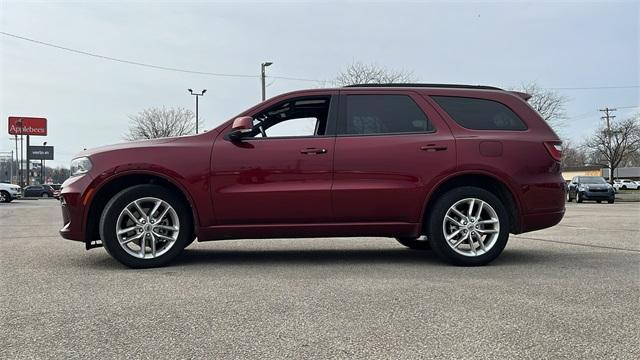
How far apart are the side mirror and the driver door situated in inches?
2.1

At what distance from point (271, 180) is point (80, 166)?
6.25 ft

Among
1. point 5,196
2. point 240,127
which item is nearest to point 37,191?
point 5,196

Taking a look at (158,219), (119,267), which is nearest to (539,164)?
(158,219)

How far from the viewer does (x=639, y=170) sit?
10194 centimetres

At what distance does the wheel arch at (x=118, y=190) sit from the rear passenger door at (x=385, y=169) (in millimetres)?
1445

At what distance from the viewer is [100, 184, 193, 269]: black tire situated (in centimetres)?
507

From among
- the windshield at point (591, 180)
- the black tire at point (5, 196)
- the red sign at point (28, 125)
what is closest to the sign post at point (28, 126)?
the red sign at point (28, 125)

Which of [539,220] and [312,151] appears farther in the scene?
[539,220]

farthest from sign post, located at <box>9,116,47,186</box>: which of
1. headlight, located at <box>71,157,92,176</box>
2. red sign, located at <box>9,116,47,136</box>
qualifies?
headlight, located at <box>71,157,92,176</box>

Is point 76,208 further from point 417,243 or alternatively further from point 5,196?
point 5,196

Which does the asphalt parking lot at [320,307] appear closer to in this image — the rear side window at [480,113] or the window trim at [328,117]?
the window trim at [328,117]

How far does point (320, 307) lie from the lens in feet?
12.2

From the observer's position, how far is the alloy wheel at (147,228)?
5121mm

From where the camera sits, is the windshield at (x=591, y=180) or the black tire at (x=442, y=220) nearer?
the black tire at (x=442, y=220)
